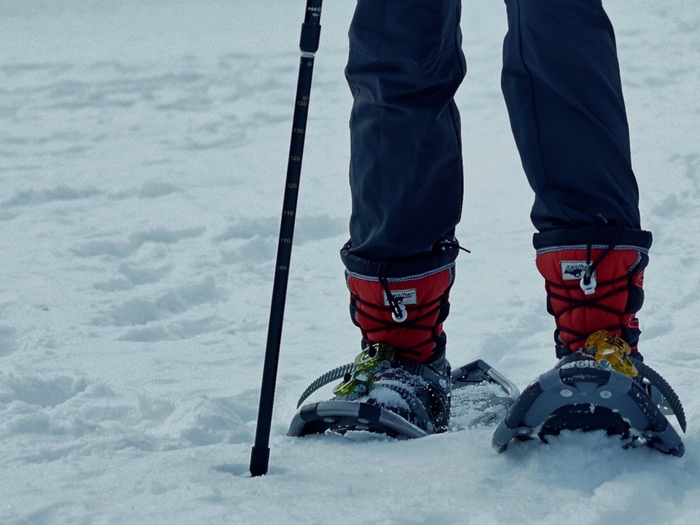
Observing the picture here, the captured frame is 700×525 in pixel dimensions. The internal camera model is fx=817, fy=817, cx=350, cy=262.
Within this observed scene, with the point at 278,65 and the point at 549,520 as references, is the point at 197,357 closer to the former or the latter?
the point at 549,520

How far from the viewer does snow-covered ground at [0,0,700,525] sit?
1.36 meters

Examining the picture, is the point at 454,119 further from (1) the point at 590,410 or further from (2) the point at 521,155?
(1) the point at 590,410

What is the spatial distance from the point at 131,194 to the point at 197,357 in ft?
6.34

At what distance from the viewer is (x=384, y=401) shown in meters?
1.77

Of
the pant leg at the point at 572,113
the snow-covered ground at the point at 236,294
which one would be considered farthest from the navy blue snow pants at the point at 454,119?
the snow-covered ground at the point at 236,294

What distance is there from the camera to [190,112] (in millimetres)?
5840

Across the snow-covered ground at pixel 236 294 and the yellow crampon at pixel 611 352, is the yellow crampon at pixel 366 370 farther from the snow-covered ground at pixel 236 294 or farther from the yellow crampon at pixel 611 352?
the yellow crampon at pixel 611 352

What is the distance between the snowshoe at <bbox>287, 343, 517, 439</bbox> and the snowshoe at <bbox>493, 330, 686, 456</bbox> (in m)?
0.31

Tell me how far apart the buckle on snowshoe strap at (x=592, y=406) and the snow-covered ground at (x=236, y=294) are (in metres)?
0.04

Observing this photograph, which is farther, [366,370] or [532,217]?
[366,370]

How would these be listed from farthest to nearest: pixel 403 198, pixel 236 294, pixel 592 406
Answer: pixel 236 294, pixel 403 198, pixel 592 406

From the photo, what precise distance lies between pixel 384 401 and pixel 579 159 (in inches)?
25.5

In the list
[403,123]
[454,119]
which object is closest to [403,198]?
[403,123]

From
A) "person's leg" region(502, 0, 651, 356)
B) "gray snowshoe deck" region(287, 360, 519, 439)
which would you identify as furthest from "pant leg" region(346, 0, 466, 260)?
"gray snowshoe deck" region(287, 360, 519, 439)
